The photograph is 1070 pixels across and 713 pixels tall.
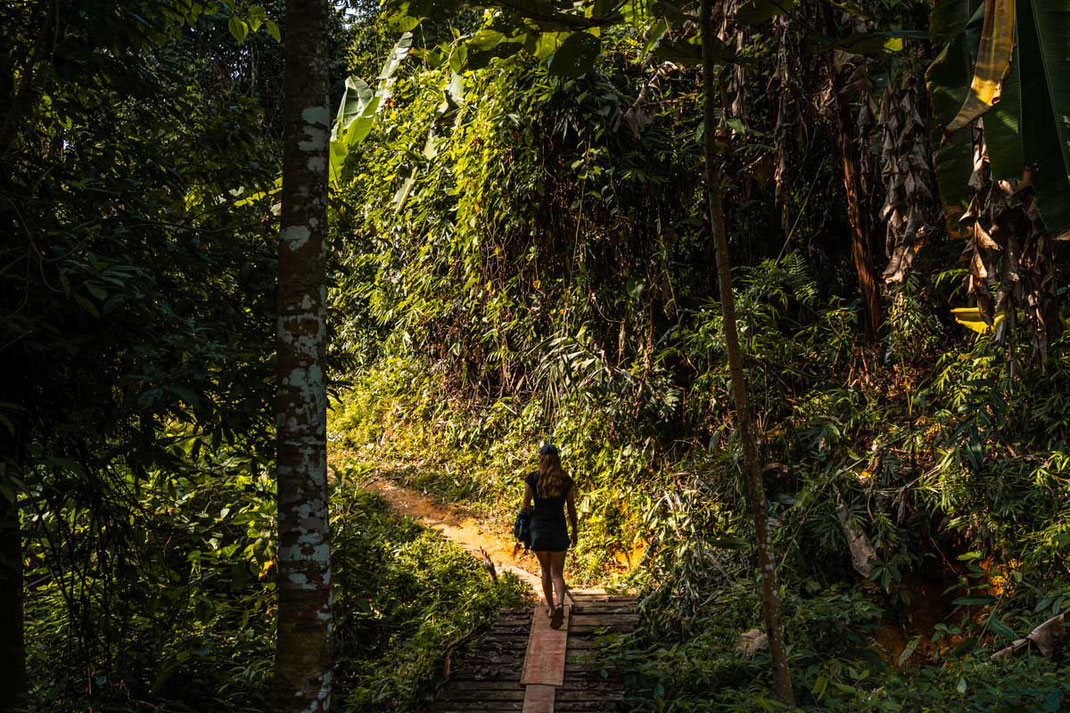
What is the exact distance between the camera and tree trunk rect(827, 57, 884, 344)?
6.84 meters

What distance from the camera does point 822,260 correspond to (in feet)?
25.6

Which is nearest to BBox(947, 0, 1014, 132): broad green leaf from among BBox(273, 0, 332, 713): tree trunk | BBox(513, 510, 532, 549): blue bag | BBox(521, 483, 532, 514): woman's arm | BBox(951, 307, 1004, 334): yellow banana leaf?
BBox(951, 307, 1004, 334): yellow banana leaf

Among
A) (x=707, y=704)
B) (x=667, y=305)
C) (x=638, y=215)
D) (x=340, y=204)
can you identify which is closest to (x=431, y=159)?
(x=638, y=215)

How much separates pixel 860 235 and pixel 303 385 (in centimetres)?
565

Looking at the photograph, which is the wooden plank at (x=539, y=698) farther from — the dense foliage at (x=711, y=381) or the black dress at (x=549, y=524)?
the black dress at (x=549, y=524)

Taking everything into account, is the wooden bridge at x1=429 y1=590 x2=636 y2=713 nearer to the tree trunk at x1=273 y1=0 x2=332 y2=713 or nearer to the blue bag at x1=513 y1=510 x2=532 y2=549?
the blue bag at x1=513 y1=510 x2=532 y2=549

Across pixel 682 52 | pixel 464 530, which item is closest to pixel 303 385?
pixel 682 52

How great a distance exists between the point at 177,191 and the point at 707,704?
430cm

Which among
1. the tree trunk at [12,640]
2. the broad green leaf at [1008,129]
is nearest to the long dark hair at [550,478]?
the tree trunk at [12,640]

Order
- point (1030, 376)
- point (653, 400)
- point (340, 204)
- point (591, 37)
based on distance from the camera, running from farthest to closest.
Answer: point (653, 400) < point (1030, 376) < point (340, 204) < point (591, 37)

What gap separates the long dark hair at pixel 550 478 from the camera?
629cm

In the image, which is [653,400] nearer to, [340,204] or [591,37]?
[340,204]

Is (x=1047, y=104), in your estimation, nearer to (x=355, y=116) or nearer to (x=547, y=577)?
(x=547, y=577)

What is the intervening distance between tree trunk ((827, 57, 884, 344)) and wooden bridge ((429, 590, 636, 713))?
3.36 metres
